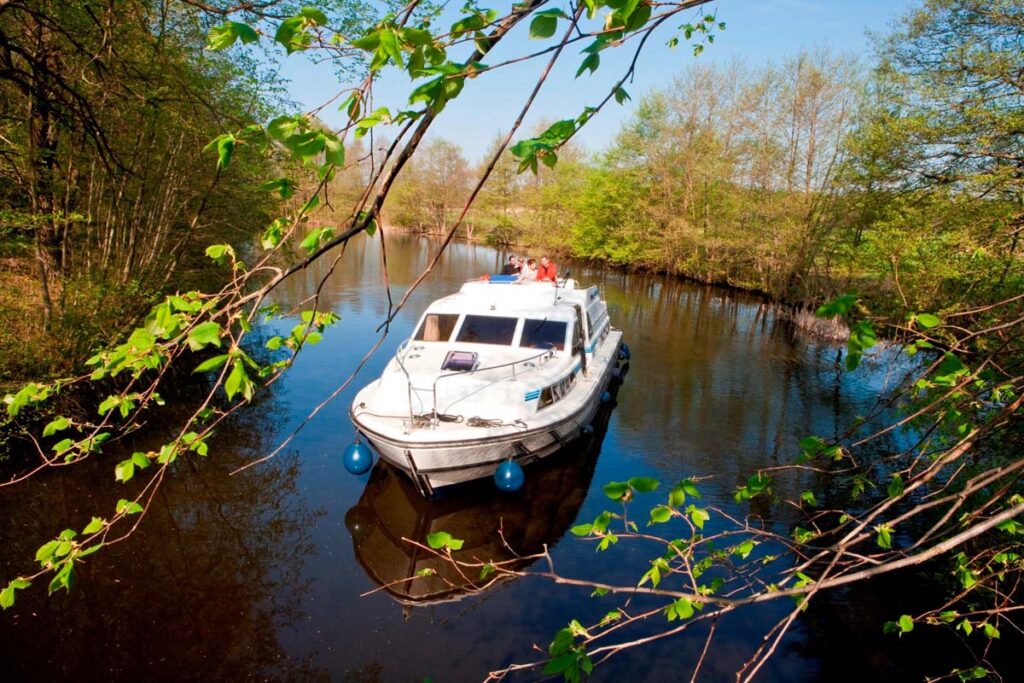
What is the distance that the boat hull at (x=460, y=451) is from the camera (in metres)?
7.07

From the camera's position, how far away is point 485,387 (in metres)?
8.03

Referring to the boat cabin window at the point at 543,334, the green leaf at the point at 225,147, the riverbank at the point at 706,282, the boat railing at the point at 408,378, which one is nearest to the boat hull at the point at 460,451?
the boat railing at the point at 408,378

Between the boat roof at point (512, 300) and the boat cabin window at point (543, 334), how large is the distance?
13 cm

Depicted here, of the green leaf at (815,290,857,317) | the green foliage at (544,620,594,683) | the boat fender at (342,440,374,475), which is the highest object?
the green leaf at (815,290,857,317)

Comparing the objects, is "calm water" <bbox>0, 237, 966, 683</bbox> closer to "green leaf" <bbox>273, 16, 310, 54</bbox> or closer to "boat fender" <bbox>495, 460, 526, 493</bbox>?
"boat fender" <bbox>495, 460, 526, 493</bbox>

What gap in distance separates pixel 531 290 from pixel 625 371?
526cm

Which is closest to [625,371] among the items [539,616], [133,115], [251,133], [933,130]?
[933,130]

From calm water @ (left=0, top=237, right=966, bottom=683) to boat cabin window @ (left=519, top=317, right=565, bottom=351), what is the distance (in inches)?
80.6

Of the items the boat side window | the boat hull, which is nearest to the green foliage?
the boat hull

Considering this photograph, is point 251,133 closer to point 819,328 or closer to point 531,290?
point 531,290

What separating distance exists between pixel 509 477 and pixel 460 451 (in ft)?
2.51

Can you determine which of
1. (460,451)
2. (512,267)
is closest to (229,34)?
(460,451)

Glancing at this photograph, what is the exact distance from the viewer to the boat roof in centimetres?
989

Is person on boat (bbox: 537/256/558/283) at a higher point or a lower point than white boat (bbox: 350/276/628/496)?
higher
